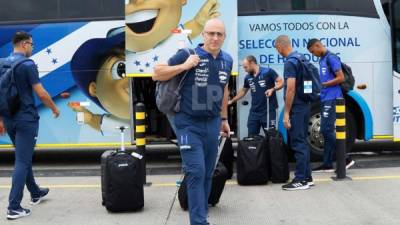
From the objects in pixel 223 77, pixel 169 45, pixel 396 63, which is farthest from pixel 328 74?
pixel 223 77

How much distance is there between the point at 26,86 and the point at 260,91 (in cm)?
356

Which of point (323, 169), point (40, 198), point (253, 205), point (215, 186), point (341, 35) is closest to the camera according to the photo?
point (215, 186)

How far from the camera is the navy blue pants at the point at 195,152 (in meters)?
4.66

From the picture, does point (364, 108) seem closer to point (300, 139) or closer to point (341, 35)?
point (341, 35)

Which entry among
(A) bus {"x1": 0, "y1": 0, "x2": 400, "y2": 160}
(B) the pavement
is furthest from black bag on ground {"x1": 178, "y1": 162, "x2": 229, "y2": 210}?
(A) bus {"x1": 0, "y1": 0, "x2": 400, "y2": 160}

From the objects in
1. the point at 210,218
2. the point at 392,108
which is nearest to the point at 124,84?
the point at 210,218

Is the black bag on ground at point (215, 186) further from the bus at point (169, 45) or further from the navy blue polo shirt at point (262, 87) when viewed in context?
the bus at point (169, 45)

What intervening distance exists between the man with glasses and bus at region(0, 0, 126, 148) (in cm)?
280

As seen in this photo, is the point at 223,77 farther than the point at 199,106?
Yes

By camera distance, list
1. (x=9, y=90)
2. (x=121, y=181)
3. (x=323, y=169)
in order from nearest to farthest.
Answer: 1. (x=9, y=90)
2. (x=121, y=181)
3. (x=323, y=169)

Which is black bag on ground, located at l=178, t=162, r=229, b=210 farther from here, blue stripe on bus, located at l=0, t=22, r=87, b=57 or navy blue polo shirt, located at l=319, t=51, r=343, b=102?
blue stripe on bus, located at l=0, t=22, r=87, b=57

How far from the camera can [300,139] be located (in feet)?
22.2

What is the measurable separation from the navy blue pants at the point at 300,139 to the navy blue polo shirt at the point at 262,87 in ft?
3.82

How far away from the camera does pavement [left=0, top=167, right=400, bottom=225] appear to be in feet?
18.2
